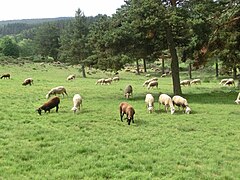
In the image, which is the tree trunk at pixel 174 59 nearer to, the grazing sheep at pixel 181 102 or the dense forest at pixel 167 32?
the dense forest at pixel 167 32

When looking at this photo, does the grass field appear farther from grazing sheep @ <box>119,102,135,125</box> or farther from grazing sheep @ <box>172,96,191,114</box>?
grazing sheep @ <box>172,96,191,114</box>

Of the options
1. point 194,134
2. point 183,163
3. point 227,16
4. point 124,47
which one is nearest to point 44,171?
point 183,163

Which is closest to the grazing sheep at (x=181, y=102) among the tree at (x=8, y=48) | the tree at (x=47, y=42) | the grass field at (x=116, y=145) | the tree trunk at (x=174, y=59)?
the grass field at (x=116, y=145)

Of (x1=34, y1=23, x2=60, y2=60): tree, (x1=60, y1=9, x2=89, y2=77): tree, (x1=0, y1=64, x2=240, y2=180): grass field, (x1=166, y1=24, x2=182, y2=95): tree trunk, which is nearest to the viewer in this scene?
(x1=0, y1=64, x2=240, y2=180): grass field

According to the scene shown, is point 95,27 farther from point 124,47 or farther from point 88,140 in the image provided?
point 88,140

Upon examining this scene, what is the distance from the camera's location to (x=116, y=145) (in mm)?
11680

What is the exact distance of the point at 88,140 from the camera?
39.6ft

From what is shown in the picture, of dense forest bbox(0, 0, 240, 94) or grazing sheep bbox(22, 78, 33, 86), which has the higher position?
dense forest bbox(0, 0, 240, 94)

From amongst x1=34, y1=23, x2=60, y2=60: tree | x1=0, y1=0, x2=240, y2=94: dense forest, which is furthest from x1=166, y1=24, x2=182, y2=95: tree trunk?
x1=34, y1=23, x2=60, y2=60: tree

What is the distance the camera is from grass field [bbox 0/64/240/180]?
30.4ft

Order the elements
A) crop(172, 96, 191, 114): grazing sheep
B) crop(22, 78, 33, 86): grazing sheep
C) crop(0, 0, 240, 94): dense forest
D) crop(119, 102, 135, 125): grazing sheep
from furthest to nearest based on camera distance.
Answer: crop(22, 78, 33, 86): grazing sheep, crop(0, 0, 240, 94): dense forest, crop(172, 96, 191, 114): grazing sheep, crop(119, 102, 135, 125): grazing sheep

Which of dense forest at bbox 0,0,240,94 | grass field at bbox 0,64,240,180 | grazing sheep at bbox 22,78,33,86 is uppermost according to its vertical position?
dense forest at bbox 0,0,240,94

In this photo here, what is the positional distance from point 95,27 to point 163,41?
5516 mm

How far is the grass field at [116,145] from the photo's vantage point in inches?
365
